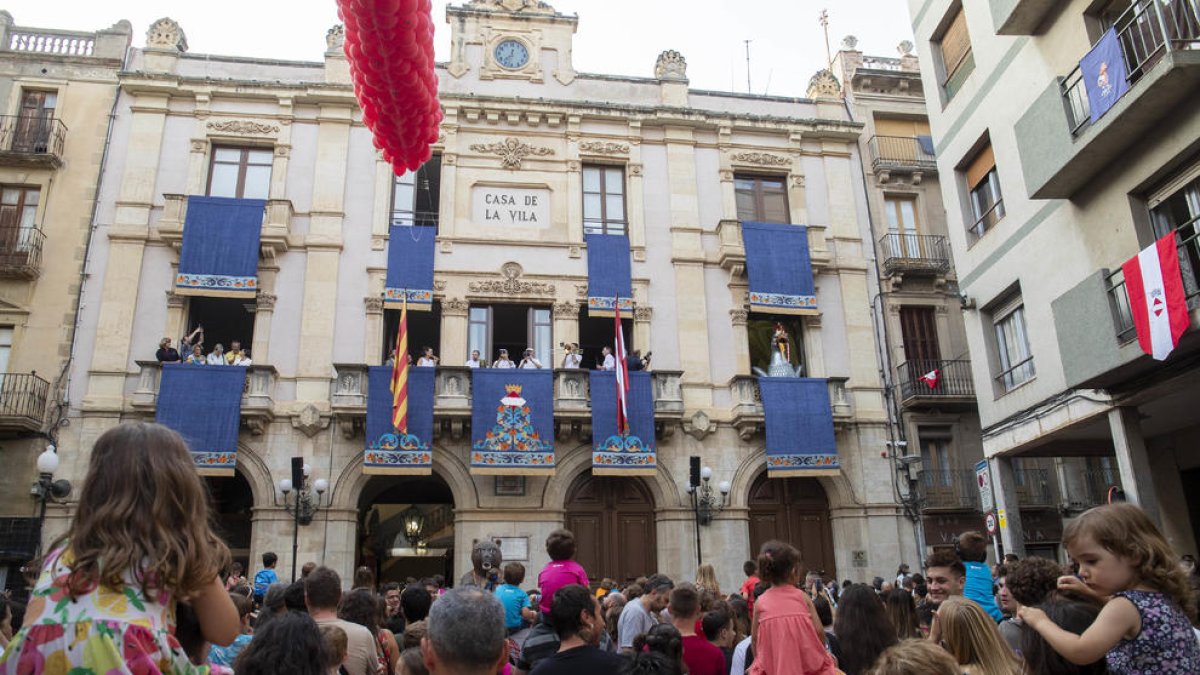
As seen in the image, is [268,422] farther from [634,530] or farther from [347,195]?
[634,530]

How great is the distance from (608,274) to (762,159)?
21.5 feet

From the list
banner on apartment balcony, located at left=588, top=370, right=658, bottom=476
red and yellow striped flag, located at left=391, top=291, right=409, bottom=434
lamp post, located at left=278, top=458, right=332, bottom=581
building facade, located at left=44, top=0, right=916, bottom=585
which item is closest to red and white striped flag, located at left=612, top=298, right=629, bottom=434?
banner on apartment balcony, located at left=588, top=370, right=658, bottom=476

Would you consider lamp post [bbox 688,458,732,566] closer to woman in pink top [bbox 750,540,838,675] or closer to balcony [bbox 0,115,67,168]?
woman in pink top [bbox 750,540,838,675]

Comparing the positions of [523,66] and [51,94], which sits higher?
[523,66]

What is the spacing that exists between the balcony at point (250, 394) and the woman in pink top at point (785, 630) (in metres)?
17.1

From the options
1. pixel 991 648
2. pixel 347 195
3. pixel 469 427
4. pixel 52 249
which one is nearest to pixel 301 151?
pixel 347 195

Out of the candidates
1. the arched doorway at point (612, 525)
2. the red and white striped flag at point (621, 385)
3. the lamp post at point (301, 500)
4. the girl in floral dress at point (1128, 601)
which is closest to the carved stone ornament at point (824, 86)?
the red and white striped flag at point (621, 385)

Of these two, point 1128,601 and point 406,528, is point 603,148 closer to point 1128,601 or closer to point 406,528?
point 406,528

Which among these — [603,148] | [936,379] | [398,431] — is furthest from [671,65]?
[398,431]

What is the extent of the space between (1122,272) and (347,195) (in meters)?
18.8

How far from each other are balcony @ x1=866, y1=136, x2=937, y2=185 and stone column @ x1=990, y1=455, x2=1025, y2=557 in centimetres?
1151

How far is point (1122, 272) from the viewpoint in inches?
511

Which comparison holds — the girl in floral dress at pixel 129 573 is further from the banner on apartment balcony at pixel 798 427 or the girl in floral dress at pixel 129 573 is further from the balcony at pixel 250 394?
the banner on apartment balcony at pixel 798 427

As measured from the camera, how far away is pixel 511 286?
2300 centimetres
